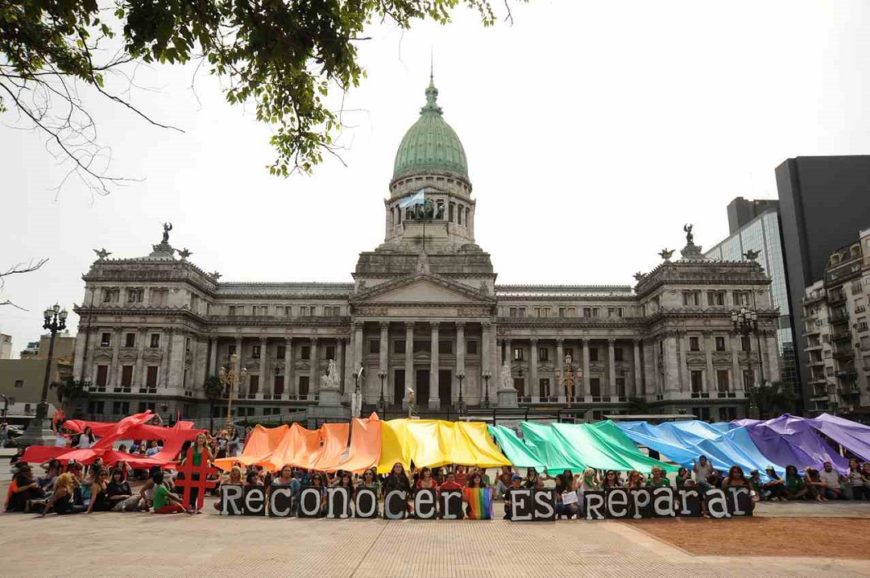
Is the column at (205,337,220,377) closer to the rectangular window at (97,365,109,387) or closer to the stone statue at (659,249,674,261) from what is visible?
the rectangular window at (97,365,109,387)

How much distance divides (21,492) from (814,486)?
83.4 ft

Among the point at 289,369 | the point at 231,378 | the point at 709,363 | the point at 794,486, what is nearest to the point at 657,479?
the point at 794,486

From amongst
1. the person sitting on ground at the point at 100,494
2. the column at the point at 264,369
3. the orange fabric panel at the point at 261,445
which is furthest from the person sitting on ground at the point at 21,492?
the column at the point at 264,369

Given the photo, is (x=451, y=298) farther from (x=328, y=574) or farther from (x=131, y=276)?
(x=328, y=574)

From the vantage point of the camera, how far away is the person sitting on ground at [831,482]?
20719 mm

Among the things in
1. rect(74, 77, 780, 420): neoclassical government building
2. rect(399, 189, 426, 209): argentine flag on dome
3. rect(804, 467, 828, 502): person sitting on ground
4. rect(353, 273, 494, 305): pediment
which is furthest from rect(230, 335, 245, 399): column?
rect(804, 467, 828, 502): person sitting on ground

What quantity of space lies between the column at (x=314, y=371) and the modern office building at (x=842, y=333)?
5805cm

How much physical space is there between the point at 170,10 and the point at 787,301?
116119 mm

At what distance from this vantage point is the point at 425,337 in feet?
210

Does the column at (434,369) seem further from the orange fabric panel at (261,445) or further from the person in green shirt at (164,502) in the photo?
the person in green shirt at (164,502)

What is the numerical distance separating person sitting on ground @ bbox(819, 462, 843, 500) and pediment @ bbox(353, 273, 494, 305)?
41.9 metres

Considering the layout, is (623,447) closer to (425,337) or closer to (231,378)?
(231,378)

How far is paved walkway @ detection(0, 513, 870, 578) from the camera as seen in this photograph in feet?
33.5

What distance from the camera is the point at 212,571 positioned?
9984 millimetres
